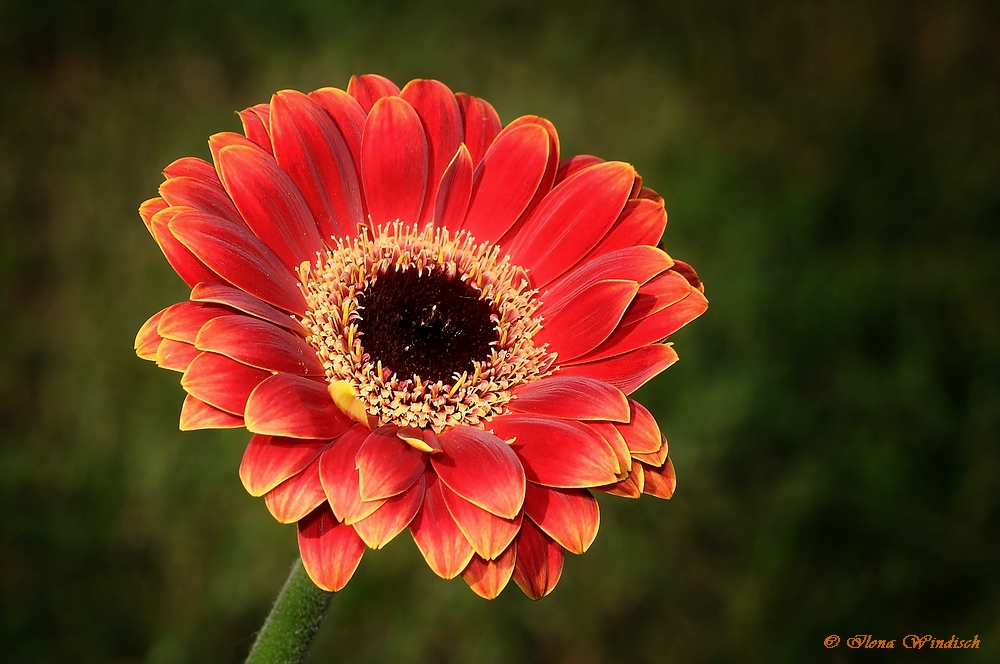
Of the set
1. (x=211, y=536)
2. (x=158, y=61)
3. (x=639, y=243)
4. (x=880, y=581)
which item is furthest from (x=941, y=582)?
(x=158, y=61)

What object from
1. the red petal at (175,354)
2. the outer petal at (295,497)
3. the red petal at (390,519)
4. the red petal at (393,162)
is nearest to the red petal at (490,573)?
the red petal at (390,519)

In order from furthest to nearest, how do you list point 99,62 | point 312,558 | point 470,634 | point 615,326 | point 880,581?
point 99,62 < point 880,581 < point 470,634 < point 615,326 < point 312,558

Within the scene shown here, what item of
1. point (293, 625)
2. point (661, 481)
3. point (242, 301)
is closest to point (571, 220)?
point (661, 481)

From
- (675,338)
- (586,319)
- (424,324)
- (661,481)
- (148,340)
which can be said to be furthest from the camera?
(675,338)

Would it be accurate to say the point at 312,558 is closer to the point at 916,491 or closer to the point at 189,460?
the point at 189,460

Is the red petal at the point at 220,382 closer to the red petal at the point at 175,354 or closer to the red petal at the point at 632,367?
the red petal at the point at 175,354

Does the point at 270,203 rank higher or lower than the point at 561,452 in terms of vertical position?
higher

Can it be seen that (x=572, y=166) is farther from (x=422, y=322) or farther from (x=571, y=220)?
(x=422, y=322)

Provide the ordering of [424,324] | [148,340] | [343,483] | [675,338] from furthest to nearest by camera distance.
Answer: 1. [675,338]
2. [424,324]
3. [148,340]
4. [343,483]
